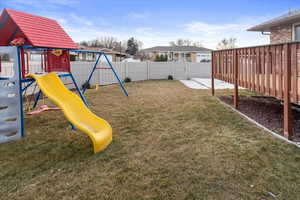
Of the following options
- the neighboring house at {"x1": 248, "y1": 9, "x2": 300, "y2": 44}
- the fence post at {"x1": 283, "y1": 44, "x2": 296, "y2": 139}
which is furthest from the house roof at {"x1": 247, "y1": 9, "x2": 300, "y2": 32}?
the fence post at {"x1": 283, "y1": 44, "x2": 296, "y2": 139}

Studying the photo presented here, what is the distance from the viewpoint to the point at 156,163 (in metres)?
2.94

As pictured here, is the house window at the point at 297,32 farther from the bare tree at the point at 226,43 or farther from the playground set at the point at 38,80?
the bare tree at the point at 226,43

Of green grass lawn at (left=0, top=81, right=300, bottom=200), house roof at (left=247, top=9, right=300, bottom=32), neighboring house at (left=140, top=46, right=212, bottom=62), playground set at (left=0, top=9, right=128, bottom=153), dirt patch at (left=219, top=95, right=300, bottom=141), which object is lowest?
green grass lawn at (left=0, top=81, right=300, bottom=200)

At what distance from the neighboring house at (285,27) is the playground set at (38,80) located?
26.5 ft

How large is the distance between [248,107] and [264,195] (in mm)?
4312

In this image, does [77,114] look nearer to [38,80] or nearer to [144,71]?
[38,80]

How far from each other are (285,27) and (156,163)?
10.1m

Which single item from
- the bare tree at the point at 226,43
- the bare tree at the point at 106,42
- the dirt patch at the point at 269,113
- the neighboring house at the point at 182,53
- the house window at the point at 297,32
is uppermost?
the bare tree at the point at 106,42

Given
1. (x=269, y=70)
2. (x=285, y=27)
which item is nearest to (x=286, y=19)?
(x=285, y=27)

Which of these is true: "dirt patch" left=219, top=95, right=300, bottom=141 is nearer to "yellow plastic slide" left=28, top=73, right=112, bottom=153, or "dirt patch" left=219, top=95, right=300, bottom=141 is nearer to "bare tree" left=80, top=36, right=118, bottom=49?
"yellow plastic slide" left=28, top=73, right=112, bottom=153

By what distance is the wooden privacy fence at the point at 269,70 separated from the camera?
3.69 m

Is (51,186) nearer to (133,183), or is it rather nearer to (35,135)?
(133,183)

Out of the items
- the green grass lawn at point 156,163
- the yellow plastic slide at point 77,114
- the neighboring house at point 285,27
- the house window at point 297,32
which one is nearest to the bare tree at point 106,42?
the neighboring house at point 285,27

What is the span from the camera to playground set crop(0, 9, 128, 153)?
3.85 metres
